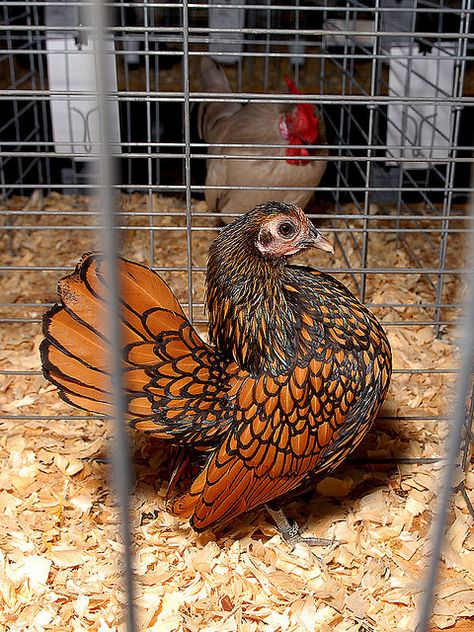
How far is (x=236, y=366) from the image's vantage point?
1576 millimetres

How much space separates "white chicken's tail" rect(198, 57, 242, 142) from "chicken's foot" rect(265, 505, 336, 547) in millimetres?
1943

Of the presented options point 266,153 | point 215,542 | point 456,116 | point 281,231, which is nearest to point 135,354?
point 281,231

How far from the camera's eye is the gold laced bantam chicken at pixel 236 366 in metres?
1.49

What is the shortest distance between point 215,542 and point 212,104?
2238 mm

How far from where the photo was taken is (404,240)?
3.19 m

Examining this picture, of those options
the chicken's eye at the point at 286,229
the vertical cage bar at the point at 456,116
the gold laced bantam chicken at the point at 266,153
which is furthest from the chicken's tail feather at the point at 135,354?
the gold laced bantam chicken at the point at 266,153

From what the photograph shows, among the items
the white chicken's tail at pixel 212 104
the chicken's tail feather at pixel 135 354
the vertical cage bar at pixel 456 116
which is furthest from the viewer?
the white chicken's tail at pixel 212 104

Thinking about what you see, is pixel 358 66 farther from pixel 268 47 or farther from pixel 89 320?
pixel 89 320

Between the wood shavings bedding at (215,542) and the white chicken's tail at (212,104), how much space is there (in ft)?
4.90

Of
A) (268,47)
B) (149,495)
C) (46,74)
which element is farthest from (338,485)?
(46,74)

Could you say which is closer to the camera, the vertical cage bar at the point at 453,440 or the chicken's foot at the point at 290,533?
the vertical cage bar at the point at 453,440

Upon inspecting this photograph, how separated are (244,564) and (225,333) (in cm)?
53

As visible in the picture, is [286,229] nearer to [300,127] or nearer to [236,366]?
[236,366]

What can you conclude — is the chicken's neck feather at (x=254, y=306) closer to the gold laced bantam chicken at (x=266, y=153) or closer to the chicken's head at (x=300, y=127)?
the gold laced bantam chicken at (x=266, y=153)
